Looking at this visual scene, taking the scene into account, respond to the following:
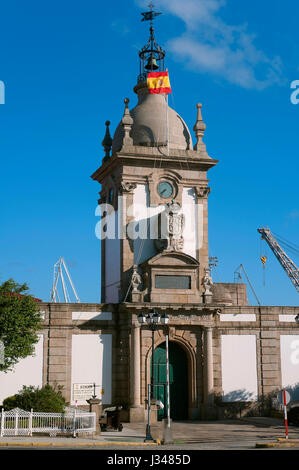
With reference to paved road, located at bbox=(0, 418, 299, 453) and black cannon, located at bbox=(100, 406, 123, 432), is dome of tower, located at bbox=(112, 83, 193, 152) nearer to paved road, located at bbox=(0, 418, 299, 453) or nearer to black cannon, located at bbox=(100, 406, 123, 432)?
paved road, located at bbox=(0, 418, 299, 453)

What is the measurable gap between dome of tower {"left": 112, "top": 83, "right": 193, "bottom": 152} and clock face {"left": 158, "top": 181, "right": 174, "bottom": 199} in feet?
8.26

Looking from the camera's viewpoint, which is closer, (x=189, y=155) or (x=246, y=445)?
(x=246, y=445)


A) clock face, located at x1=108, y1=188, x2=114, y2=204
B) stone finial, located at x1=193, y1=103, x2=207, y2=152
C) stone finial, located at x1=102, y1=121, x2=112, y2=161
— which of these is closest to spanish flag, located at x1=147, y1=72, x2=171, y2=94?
stone finial, located at x1=193, y1=103, x2=207, y2=152

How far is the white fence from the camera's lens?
2909cm

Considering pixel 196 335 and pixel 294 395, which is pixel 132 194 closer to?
pixel 196 335

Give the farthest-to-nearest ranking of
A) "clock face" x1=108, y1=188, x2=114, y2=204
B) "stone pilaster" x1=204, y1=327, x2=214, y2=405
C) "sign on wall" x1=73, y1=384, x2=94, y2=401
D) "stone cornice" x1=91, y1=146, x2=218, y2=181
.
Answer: "clock face" x1=108, y1=188, x2=114, y2=204 < "stone cornice" x1=91, y1=146, x2=218, y2=181 < "stone pilaster" x1=204, y1=327, x2=214, y2=405 < "sign on wall" x1=73, y1=384, x2=94, y2=401

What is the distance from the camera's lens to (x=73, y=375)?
39.9 meters

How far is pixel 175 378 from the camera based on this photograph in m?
40.8

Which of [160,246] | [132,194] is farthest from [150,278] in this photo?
[132,194]

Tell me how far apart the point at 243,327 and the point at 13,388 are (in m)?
14.3

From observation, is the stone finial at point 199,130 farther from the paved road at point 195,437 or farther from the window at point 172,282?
the paved road at point 195,437

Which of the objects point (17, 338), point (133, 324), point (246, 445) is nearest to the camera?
point (246, 445)

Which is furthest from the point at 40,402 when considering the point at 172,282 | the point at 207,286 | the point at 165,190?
the point at 165,190

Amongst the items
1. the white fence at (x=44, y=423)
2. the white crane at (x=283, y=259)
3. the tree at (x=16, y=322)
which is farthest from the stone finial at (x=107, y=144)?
the white crane at (x=283, y=259)
